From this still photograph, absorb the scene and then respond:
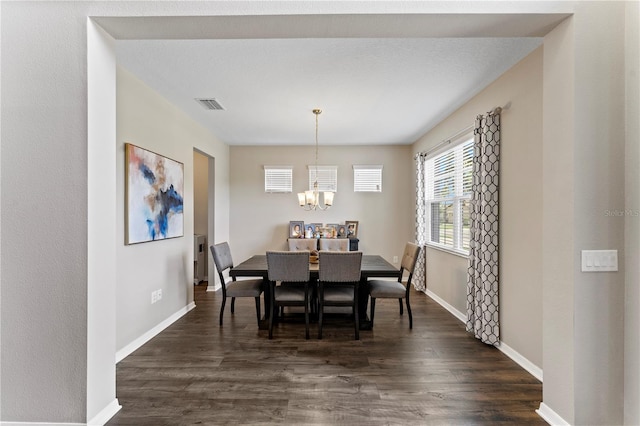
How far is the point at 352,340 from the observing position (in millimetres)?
3066

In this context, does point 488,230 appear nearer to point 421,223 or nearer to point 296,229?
point 421,223

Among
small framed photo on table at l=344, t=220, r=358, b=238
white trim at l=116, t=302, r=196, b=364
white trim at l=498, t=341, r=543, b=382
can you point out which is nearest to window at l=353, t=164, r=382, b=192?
small framed photo on table at l=344, t=220, r=358, b=238

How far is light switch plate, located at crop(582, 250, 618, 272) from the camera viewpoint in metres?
1.67

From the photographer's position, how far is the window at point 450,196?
3674 millimetres

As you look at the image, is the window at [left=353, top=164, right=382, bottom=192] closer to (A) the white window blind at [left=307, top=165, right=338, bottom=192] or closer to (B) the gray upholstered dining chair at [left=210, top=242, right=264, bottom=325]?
(A) the white window blind at [left=307, top=165, right=338, bottom=192]

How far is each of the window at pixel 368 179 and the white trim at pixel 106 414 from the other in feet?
15.0

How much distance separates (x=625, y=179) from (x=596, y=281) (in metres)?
0.59

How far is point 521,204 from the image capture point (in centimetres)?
261

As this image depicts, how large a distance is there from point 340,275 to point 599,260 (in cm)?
200

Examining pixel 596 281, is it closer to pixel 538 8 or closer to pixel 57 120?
pixel 538 8

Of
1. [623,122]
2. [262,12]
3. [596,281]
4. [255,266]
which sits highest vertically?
[262,12]

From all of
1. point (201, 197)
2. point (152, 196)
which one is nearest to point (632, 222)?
point (152, 196)

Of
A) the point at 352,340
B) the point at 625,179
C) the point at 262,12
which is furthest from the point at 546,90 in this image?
the point at 352,340

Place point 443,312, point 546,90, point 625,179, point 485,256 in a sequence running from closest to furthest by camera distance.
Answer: point 625,179
point 546,90
point 485,256
point 443,312
